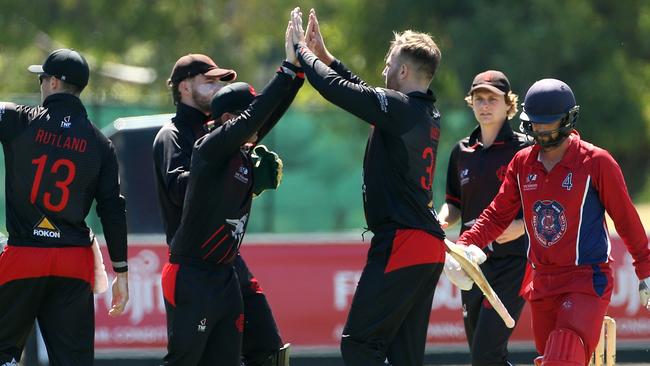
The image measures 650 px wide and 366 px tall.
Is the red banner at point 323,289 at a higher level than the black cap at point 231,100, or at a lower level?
lower

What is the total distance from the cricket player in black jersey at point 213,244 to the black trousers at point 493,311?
1.87 meters

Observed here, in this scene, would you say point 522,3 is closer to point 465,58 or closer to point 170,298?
point 465,58

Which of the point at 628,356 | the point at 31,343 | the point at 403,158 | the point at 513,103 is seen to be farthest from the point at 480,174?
the point at 31,343

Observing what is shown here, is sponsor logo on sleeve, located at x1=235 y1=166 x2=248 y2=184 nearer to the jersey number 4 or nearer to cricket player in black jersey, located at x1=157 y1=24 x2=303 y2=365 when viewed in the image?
cricket player in black jersey, located at x1=157 y1=24 x2=303 y2=365

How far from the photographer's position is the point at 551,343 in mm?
6238

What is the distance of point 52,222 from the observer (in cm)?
658

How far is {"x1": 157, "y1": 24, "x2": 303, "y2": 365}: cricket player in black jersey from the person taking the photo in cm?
631

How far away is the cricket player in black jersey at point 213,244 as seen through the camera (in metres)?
6.31

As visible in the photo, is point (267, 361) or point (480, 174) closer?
point (267, 361)

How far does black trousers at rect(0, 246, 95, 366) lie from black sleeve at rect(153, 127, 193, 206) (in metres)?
0.65

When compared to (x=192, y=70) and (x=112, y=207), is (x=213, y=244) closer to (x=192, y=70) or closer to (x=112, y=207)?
(x=112, y=207)

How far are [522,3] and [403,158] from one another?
13.5 meters

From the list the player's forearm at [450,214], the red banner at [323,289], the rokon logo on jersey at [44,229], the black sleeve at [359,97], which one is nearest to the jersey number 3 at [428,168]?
the black sleeve at [359,97]

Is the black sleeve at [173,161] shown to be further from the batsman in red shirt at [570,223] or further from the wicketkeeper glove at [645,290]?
the wicketkeeper glove at [645,290]
